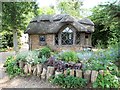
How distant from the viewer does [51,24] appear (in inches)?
509

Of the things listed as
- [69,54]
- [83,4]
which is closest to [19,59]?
[69,54]

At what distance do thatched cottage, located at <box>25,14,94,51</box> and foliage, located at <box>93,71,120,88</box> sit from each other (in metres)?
7.19

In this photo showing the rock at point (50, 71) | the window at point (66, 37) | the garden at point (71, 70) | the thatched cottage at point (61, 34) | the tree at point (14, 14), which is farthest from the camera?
the window at point (66, 37)

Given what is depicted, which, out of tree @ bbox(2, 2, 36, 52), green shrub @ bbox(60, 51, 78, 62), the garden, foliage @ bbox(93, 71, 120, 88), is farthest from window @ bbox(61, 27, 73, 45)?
foliage @ bbox(93, 71, 120, 88)

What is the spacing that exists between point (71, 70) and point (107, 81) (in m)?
0.97

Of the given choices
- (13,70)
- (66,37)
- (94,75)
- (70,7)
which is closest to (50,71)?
(94,75)

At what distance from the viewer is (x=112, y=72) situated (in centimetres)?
529

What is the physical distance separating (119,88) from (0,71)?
13.3ft

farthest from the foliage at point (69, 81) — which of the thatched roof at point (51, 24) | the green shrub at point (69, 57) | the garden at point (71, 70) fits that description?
the thatched roof at point (51, 24)

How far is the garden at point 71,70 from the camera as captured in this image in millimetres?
4949

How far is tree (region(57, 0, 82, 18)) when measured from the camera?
683 inches

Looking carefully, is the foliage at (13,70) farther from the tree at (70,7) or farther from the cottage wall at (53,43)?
the tree at (70,7)

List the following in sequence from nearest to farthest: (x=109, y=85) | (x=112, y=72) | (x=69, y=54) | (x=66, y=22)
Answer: (x=109, y=85) < (x=112, y=72) < (x=69, y=54) < (x=66, y=22)

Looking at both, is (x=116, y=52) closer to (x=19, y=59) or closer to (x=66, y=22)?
(x=19, y=59)
